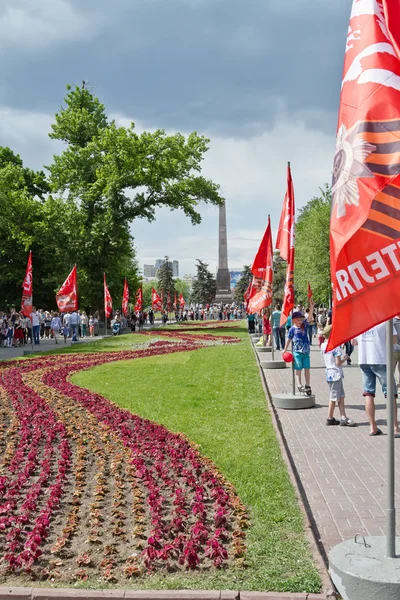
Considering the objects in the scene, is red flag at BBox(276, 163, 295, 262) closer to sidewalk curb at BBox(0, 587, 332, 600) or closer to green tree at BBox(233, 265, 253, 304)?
sidewalk curb at BBox(0, 587, 332, 600)

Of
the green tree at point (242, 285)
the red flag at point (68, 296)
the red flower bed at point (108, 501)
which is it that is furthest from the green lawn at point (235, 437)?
the green tree at point (242, 285)

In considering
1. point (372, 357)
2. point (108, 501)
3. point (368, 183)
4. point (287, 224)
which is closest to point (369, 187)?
point (368, 183)

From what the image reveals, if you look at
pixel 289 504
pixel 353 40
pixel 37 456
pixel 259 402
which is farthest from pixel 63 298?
pixel 353 40

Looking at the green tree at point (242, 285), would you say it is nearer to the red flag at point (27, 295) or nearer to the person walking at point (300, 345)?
the red flag at point (27, 295)

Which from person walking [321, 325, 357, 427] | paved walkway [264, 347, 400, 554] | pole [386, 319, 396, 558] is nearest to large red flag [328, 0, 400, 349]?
pole [386, 319, 396, 558]

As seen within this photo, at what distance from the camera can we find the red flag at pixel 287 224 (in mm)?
11750

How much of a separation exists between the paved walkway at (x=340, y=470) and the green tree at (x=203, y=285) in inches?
4217

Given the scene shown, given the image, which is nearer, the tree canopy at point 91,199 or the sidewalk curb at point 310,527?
the sidewalk curb at point 310,527

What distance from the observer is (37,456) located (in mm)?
8438

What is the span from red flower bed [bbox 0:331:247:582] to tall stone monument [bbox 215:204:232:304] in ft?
248

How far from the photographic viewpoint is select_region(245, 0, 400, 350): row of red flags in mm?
4059

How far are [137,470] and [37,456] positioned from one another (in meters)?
1.73

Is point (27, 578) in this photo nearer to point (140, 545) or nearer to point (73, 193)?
point (140, 545)

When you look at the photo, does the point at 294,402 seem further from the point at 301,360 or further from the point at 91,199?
the point at 91,199
